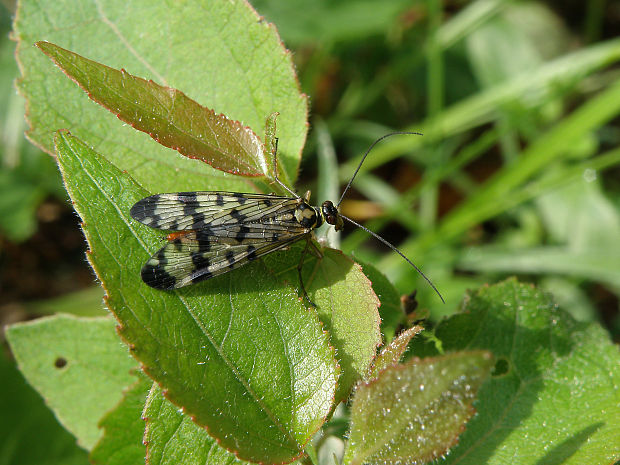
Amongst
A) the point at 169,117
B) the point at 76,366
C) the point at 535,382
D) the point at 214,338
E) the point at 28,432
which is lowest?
the point at 535,382

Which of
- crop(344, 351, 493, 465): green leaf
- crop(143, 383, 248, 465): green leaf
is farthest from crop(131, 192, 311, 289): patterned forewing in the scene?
crop(344, 351, 493, 465): green leaf

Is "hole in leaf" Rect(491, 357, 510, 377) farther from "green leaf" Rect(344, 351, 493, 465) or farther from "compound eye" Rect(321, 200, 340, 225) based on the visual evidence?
"compound eye" Rect(321, 200, 340, 225)

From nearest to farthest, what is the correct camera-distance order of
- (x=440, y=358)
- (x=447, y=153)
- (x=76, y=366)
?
(x=440, y=358) → (x=76, y=366) → (x=447, y=153)

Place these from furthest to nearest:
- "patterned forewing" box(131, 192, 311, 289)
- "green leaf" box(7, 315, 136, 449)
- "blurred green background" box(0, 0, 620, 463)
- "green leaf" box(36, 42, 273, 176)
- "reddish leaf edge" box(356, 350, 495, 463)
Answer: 1. "blurred green background" box(0, 0, 620, 463)
2. "green leaf" box(7, 315, 136, 449)
3. "patterned forewing" box(131, 192, 311, 289)
4. "green leaf" box(36, 42, 273, 176)
5. "reddish leaf edge" box(356, 350, 495, 463)

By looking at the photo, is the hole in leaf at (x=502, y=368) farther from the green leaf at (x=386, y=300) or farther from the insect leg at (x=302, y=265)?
the insect leg at (x=302, y=265)

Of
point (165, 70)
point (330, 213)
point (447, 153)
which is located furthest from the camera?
point (447, 153)

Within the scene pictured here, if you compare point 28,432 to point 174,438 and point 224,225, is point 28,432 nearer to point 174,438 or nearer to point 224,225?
point 224,225

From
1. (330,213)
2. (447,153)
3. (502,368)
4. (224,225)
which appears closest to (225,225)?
(224,225)
